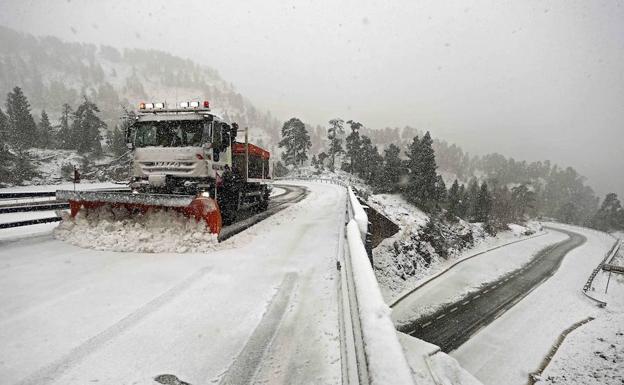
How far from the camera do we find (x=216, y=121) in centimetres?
951

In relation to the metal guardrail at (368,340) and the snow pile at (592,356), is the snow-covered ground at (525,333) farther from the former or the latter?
the metal guardrail at (368,340)

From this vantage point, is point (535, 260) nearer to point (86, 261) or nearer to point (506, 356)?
point (506, 356)

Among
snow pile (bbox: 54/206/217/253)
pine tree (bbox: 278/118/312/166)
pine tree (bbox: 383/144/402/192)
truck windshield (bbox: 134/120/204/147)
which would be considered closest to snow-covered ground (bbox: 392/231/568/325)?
snow pile (bbox: 54/206/217/253)

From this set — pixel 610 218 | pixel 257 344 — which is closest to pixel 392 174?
pixel 257 344

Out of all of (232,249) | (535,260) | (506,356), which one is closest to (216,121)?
(232,249)

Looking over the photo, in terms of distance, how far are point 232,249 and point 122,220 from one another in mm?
3057

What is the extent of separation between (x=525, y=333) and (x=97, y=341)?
29.1m

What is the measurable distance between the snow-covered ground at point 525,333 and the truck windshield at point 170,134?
66.5 ft

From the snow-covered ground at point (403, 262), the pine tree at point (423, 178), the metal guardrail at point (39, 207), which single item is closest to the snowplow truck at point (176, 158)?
the metal guardrail at point (39, 207)

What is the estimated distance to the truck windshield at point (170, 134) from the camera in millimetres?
9164

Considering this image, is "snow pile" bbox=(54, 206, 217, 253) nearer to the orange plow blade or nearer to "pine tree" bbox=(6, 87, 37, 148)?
the orange plow blade

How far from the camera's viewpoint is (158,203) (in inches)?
286

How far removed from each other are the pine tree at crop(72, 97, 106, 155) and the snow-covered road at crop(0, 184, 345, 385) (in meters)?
68.2

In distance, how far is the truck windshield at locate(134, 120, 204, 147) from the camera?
9164 mm
